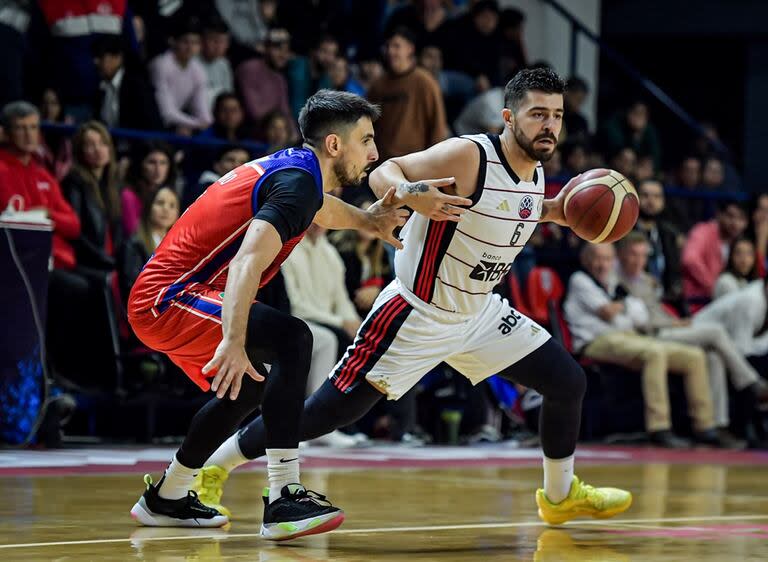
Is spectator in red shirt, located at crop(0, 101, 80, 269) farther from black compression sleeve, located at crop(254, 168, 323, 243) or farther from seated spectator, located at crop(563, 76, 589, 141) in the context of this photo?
seated spectator, located at crop(563, 76, 589, 141)

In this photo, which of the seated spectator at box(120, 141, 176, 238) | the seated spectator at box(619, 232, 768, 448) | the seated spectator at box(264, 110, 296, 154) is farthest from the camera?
the seated spectator at box(619, 232, 768, 448)

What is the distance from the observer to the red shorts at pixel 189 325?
14.8ft

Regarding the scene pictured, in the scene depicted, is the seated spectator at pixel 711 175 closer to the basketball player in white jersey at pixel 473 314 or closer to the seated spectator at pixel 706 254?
the seated spectator at pixel 706 254

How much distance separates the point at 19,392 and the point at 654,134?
8.77 metres

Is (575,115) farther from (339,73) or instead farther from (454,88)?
(339,73)

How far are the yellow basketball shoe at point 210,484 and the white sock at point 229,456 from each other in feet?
0.08

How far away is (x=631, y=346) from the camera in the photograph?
10648mm

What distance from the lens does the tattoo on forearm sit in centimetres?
481

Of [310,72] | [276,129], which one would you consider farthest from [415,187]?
[310,72]

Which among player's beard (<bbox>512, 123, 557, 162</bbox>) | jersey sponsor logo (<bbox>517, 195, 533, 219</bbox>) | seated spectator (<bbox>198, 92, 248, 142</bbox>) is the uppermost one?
seated spectator (<bbox>198, 92, 248, 142</bbox>)

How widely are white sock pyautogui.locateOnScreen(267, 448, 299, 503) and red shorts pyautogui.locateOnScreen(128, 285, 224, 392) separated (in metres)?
0.35

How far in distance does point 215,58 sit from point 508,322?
274 inches

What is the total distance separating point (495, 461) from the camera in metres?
8.74

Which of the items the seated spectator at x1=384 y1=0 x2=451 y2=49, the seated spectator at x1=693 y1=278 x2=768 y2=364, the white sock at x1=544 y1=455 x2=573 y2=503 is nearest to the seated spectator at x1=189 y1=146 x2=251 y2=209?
the seated spectator at x1=384 y1=0 x2=451 y2=49
